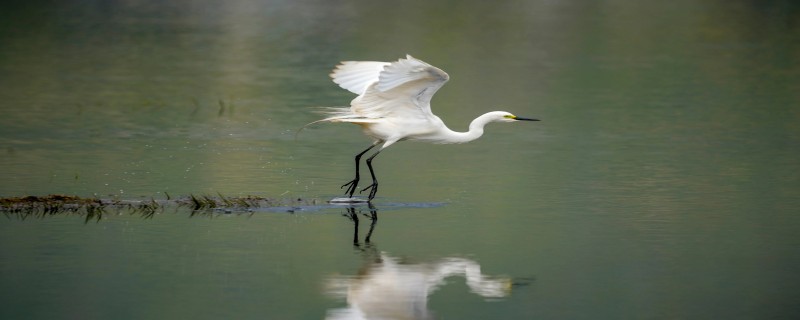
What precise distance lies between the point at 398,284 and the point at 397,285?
0.06 ft

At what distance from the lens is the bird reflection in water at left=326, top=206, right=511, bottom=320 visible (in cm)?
746

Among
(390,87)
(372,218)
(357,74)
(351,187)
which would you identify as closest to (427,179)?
(351,187)

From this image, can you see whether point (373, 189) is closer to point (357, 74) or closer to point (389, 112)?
point (389, 112)

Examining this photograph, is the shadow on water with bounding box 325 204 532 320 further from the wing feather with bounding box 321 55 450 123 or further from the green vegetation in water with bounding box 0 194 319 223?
the wing feather with bounding box 321 55 450 123

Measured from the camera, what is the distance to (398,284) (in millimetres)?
8062

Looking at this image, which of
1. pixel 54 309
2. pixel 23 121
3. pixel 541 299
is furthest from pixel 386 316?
pixel 23 121

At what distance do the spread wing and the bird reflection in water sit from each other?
76.6 inches

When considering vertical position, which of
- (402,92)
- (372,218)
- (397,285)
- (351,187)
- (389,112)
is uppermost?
(402,92)

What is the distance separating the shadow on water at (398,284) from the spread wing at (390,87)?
1.89 m

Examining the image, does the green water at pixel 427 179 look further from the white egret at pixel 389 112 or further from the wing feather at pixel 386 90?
the wing feather at pixel 386 90

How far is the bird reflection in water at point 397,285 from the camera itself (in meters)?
7.46

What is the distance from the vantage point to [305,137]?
1473cm

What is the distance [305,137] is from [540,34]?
13.0 m

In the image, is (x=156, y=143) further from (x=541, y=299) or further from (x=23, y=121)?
(x=541, y=299)
